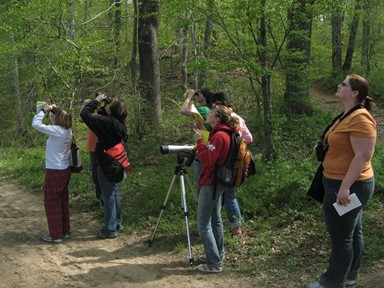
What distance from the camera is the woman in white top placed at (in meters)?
5.74

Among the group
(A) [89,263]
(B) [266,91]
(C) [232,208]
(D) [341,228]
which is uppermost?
(B) [266,91]

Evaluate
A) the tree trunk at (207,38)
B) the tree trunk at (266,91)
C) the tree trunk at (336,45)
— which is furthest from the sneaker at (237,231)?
the tree trunk at (336,45)

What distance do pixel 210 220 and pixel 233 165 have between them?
0.71 m

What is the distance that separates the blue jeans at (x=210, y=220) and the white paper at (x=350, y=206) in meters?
1.35

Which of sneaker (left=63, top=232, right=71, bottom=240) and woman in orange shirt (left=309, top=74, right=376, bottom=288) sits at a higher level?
woman in orange shirt (left=309, top=74, right=376, bottom=288)

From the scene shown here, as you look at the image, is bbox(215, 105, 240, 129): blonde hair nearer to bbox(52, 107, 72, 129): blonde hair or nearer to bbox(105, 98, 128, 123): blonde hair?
bbox(105, 98, 128, 123): blonde hair

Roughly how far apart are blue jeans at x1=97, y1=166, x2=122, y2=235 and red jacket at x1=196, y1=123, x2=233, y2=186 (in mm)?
1773

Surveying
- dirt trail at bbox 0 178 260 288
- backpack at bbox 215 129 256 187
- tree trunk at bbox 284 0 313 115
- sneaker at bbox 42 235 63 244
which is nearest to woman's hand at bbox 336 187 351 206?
backpack at bbox 215 129 256 187

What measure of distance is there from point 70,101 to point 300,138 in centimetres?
547

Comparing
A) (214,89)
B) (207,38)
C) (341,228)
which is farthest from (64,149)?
(207,38)

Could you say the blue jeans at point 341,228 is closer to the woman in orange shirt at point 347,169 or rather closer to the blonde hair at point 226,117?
the woman in orange shirt at point 347,169

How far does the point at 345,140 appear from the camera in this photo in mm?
3580

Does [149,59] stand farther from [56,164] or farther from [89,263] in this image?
[89,263]

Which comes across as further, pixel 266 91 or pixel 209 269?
pixel 266 91
